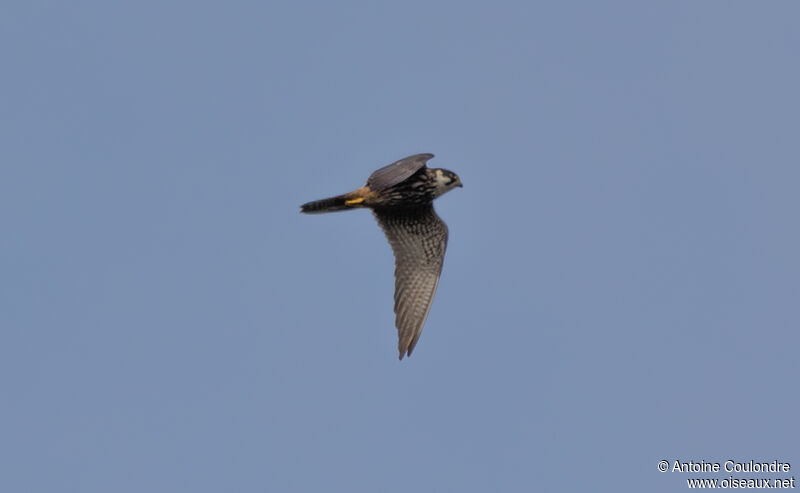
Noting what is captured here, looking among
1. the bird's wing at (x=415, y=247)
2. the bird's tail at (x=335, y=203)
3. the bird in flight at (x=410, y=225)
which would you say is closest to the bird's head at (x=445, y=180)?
the bird in flight at (x=410, y=225)

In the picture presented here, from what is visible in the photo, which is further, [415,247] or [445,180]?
[415,247]

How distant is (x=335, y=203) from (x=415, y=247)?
4.87ft

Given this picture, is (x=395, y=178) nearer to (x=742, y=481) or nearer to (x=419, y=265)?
(x=419, y=265)

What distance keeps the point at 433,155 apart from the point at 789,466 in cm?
665

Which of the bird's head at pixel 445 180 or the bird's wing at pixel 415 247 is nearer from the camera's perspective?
the bird's head at pixel 445 180

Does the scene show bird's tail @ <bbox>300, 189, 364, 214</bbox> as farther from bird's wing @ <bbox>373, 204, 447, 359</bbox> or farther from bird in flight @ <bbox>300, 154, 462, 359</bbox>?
bird's wing @ <bbox>373, 204, 447, 359</bbox>

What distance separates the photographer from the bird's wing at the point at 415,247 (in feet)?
53.8

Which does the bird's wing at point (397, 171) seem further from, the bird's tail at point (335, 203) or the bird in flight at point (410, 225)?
the bird's tail at point (335, 203)

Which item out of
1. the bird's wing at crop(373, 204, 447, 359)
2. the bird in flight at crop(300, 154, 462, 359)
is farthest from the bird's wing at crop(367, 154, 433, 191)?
the bird's wing at crop(373, 204, 447, 359)

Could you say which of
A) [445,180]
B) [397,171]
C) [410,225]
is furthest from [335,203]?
[445,180]

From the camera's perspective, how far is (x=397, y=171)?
15.0 m

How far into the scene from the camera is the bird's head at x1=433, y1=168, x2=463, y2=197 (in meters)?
16.1

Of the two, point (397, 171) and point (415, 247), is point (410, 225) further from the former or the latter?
point (397, 171)

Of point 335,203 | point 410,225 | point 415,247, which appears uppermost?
point 335,203
